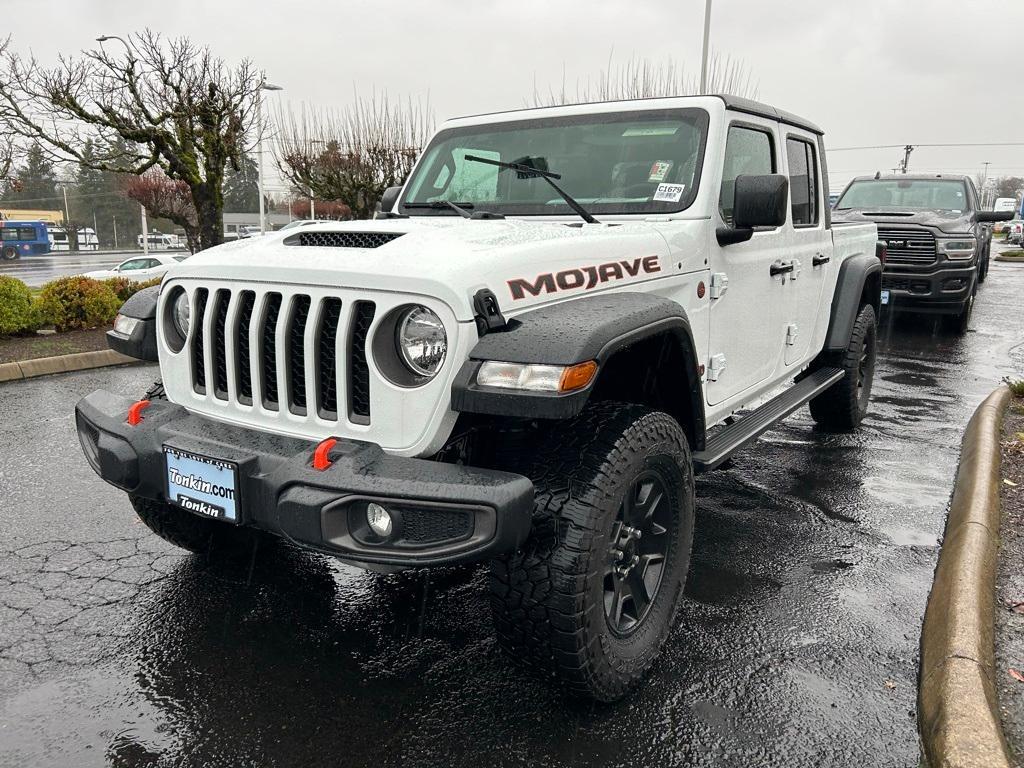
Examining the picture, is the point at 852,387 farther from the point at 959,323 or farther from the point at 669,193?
the point at 959,323

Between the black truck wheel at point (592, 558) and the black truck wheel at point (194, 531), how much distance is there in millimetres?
1341

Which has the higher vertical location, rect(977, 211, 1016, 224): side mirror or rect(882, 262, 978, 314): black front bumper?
rect(977, 211, 1016, 224): side mirror

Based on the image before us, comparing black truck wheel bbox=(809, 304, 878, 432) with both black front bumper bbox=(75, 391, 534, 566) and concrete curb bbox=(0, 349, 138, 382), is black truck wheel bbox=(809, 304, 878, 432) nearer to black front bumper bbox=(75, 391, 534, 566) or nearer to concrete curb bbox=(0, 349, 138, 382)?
black front bumper bbox=(75, 391, 534, 566)

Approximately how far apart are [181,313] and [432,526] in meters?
1.43

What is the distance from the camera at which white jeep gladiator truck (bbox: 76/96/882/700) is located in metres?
2.21

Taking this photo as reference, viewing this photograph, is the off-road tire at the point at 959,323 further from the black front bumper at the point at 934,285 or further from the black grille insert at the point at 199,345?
the black grille insert at the point at 199,345

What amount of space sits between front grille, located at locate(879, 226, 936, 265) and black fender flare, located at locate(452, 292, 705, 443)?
8.95m

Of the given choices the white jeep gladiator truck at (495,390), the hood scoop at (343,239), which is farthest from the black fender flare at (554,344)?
the hood scoop at (343,239)

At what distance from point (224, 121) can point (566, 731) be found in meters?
14.8

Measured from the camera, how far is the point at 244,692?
271cm

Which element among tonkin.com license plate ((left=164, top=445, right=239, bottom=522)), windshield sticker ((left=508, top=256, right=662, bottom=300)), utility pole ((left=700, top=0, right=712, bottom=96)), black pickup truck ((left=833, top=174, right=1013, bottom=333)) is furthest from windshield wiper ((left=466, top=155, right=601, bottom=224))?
utility pole ((left=700, top=0, right=712, bottom=96))

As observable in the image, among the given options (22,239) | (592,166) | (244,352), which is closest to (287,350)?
(244,352)

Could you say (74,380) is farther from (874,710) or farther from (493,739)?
(874,710)

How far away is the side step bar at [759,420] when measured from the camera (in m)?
3.23
